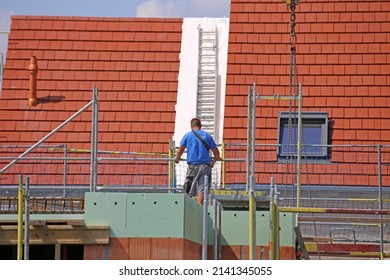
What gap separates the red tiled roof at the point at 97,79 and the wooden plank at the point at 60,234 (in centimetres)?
1204

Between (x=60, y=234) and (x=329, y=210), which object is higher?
(x=329, y=210)

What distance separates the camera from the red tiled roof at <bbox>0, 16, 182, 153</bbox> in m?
27.5

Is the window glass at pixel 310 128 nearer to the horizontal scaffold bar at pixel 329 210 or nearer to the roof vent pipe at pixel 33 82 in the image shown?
the roof vent pipe at pixel 33 82

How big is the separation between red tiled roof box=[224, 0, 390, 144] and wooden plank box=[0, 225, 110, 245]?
39.2 ft

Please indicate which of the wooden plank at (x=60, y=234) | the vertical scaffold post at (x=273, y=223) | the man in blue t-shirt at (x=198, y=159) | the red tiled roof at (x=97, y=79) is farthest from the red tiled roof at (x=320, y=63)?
the wooden plank at (x=60, y=234)

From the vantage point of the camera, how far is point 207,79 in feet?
95.3

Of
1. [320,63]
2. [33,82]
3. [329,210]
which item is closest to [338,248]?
→ [329,210]

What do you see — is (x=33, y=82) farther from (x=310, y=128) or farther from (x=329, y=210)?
(x=329, y=210)

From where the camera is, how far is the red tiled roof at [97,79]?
27531mm

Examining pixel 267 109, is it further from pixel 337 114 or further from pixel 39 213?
→ pixel 39 213

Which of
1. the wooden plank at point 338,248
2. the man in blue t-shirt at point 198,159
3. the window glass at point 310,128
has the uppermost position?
the window glass at point 310,128

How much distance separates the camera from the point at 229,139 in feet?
88.3

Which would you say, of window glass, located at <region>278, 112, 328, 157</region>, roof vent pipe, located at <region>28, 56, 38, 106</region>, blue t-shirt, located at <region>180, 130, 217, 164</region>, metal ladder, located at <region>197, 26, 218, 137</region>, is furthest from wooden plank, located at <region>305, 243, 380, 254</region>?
roof vent pipe, located at <region>28, 56, 38, 106</region>

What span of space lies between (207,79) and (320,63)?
9.51 feet
